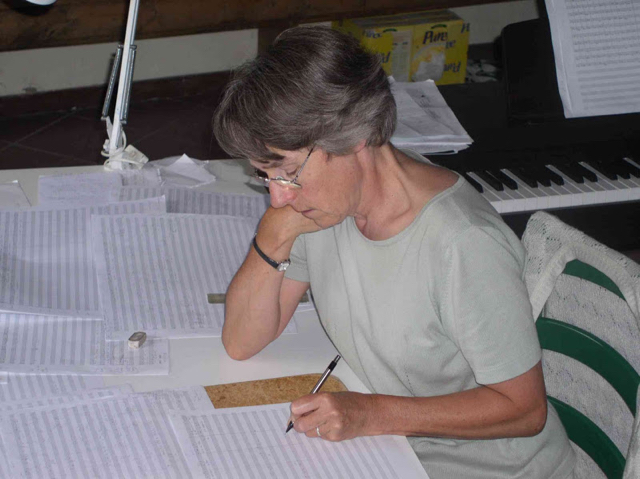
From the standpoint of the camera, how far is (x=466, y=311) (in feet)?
4.27

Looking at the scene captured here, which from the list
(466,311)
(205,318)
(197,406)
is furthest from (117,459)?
(466,311)

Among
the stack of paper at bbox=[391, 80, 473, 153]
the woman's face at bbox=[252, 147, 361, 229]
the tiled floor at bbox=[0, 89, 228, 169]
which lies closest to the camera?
the woman's face at bbox=[252, 147, 361, 229]

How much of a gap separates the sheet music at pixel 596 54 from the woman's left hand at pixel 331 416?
4.55 ft

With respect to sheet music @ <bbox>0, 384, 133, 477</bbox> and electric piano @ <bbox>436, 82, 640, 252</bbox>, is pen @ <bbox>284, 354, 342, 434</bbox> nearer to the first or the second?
sheet music @ <bbox>0, 384, 133, 477</bbox>

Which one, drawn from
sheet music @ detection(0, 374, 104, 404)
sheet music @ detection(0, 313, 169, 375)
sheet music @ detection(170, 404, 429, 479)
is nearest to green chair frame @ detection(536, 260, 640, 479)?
sheet music @ detection(170, 404, 429, 479)

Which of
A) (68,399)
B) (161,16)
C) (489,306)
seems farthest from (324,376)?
(161,16)

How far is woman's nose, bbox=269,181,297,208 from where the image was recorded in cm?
135

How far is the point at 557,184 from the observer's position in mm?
2488

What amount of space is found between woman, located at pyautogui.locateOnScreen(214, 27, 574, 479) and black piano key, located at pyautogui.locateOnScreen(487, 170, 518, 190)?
971 millimetres

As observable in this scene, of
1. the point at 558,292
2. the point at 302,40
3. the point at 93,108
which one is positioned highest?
the point at 302,40

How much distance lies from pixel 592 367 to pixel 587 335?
0.06 meters

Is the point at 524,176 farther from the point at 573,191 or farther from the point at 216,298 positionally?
the point at 216,298

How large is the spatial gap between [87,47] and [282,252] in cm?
320

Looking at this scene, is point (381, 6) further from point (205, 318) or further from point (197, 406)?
point (197, 406)
